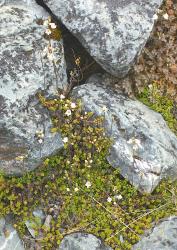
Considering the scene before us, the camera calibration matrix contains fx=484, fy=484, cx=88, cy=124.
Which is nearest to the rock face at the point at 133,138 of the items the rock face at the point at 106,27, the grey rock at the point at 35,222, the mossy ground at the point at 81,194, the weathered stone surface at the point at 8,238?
the mossy ground at the point at 81,194

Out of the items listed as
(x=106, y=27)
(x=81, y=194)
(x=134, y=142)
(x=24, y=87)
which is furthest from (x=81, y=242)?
(x=106, y=27)

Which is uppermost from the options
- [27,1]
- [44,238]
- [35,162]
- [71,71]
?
[27,1]

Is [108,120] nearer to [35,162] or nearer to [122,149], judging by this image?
[122,149]

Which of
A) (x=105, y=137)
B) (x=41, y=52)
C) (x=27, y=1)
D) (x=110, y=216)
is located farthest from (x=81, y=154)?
(x=27, y=1)

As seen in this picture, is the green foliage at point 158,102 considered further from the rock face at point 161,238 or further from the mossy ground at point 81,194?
the rock face at point 161,238

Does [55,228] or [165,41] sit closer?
[55,228]

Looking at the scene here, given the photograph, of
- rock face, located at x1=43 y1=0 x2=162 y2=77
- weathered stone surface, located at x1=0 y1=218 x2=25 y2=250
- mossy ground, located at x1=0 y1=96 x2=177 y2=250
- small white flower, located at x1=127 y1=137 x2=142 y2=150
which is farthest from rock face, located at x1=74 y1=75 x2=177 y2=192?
weathered stone surface, located at x1=0 y1=218 x2=25 y2=250
